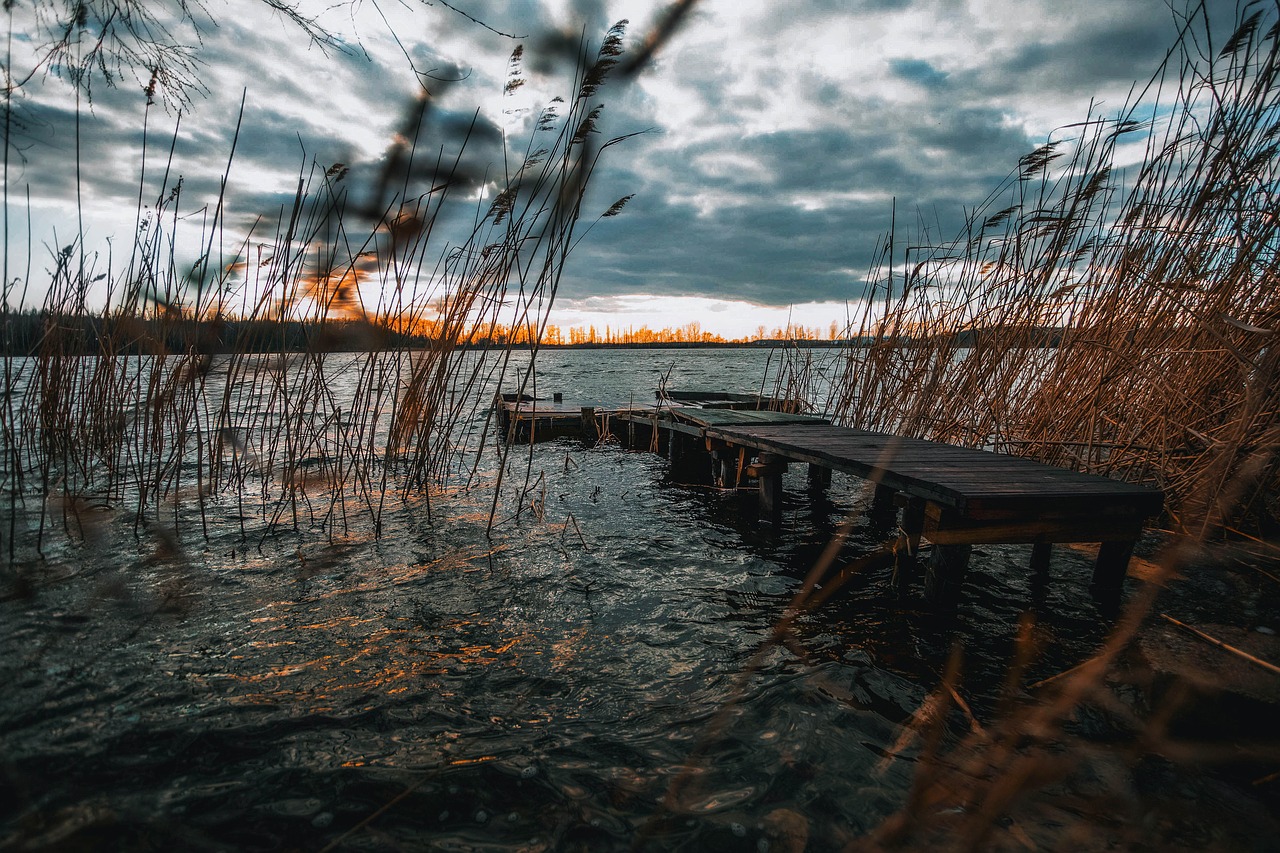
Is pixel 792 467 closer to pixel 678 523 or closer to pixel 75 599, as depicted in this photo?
pixel 678 523

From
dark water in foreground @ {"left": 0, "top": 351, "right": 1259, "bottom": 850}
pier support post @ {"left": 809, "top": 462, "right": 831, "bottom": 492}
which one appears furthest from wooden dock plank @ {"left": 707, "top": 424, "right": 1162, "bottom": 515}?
pier support post @ {"left": 809, "top": 462, "right": 831, "bottom": 492}

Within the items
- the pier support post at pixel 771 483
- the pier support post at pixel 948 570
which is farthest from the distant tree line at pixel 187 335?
the pier support post at pixel 948 570

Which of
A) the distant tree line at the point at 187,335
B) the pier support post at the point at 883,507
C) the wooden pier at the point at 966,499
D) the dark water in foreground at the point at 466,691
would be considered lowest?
the dark water in foreground at the point at 466,691

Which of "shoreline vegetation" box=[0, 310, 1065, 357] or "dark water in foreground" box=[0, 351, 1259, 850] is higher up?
"shoreline vegetation" box=[0, 310, 1065, 357]

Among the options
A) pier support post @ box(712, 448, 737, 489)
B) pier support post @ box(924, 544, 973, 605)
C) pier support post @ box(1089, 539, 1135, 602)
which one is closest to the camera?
pier support post @ box(924, 544, 973, 605)

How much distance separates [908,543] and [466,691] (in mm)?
2419

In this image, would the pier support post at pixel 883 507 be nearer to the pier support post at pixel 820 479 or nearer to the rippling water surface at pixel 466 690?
the pier support post at pixel 820 479

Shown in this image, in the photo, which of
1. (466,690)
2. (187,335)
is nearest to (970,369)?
(466,690)

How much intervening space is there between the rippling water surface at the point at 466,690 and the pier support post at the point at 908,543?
137mm

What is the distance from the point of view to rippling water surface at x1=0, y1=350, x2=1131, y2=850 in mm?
1730

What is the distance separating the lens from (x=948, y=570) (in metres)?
3.07

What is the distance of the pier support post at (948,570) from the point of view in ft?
10.0

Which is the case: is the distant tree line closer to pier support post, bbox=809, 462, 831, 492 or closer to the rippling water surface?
the rippling water surface

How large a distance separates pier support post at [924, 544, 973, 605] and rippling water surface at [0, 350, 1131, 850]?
0.17 metres
